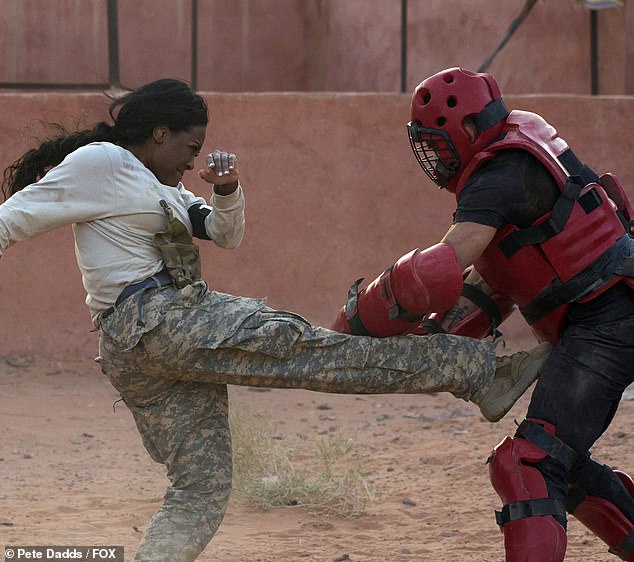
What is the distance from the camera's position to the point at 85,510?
5762 mm

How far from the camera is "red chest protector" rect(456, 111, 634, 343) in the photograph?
12.7 feet

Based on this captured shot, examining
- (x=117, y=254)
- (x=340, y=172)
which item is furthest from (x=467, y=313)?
(x=340, y=172)

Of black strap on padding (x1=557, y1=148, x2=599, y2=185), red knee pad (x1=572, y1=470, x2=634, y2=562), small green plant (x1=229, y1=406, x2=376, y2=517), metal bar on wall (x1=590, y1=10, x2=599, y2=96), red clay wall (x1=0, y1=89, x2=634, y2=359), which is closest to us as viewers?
black strap on padding (x1=557, y1=148, x2=599, y2=185)

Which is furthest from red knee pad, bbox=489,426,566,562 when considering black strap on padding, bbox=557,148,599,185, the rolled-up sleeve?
the rolled-up sleeve

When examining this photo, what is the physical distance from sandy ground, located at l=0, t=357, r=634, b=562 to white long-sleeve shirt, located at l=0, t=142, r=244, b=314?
170 cm

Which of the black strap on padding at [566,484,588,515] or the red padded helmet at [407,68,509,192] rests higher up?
the red padded helmet at [407,68,509,192]

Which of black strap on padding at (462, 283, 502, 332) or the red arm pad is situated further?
black strap on padding at (462, 283, 502, 332)

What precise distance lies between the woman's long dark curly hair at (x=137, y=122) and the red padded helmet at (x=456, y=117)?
75 cm

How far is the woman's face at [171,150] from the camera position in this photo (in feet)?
13.2

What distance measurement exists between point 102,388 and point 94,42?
424cm

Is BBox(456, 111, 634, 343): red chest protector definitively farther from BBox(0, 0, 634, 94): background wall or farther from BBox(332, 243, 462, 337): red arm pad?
BBox(0, 0, 634, 94): background wall

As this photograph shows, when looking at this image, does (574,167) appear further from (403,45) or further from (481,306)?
(403,45)

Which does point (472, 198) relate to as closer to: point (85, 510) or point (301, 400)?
point (85, 510)

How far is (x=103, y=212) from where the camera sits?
149 inches
